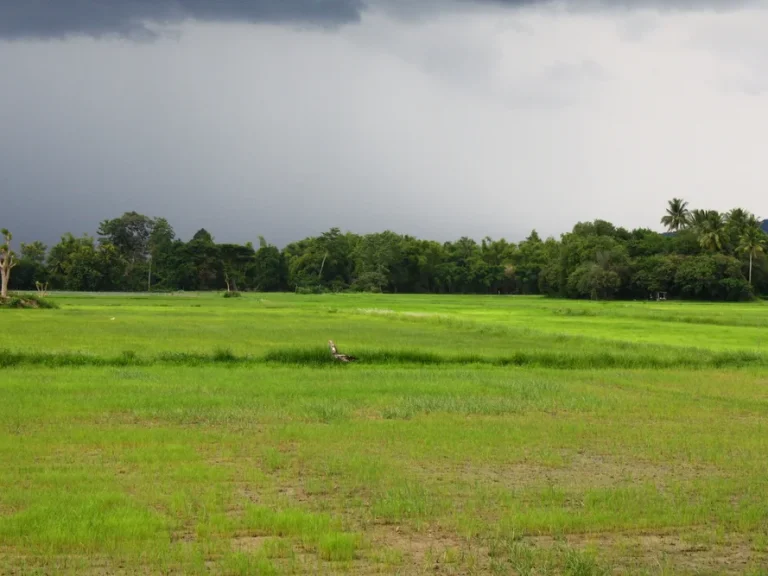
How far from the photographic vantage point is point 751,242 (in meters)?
90.8

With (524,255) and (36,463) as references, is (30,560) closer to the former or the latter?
(36,463)

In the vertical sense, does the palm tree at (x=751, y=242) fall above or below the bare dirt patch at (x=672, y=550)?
above

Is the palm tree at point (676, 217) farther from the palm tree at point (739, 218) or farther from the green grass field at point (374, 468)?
the green grass field at point (374, 468)

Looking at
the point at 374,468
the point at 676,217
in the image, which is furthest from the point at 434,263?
the point at 374,468

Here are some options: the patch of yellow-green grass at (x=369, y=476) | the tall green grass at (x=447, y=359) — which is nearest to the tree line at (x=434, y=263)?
the tall green grass at (x=447, y=359)

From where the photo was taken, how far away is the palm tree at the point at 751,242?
90500 mm

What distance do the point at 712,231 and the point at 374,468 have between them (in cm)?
9529

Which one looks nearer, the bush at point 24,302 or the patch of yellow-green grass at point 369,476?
the patch of yellow-green grass at point 369,476

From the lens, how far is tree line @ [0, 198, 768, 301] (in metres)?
86.6

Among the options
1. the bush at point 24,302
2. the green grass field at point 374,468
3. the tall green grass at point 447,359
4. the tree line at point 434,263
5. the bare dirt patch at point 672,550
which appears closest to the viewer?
the bare dirt patch at point 672,550

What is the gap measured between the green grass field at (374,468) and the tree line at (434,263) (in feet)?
224

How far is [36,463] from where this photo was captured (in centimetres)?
855

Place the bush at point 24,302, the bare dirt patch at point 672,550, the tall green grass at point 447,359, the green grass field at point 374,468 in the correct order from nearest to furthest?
the bare dirt patch at point 672,550, the green grass field at point 374,468, the tall green grass at point 447,359, the bush at point 24,302

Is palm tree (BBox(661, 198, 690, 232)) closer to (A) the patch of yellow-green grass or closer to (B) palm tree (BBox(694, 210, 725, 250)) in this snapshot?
(B) palm tree (BBox(694, 210, 725, 250))
